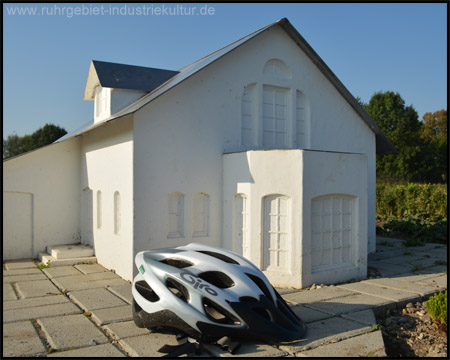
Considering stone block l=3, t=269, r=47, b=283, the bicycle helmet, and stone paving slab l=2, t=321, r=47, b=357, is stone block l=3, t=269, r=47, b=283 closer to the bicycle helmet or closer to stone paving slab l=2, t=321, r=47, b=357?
stone paving slab l=2, t=321, r=47, b=357

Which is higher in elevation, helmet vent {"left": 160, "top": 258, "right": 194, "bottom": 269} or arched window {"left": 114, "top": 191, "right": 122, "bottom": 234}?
arched window {"left": 114, "top": 191, "right": 122, "bottom": 234}

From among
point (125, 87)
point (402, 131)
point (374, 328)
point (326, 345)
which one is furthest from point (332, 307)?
point (402, 131)

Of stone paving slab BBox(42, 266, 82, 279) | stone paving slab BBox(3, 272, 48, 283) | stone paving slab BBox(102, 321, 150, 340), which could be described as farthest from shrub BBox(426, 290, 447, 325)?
stone paving slab BBox(3, 272, 48, 283)

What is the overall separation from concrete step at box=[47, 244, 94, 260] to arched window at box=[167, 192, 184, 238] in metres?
3.79

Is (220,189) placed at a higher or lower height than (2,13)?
lower

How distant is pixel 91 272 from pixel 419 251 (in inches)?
423

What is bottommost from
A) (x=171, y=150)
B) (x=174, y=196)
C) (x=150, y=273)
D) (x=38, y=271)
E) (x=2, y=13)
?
(x=38, y=271)

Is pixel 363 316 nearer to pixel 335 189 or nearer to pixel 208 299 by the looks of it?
pixel 208 299

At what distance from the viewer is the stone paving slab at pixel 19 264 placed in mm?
12125

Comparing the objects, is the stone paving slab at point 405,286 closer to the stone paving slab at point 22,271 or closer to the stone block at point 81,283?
the stone block at point 81,283

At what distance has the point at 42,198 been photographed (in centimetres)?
1393

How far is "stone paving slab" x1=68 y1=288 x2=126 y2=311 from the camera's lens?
798 centimetres

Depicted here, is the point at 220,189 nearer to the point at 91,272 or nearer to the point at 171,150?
the point at 171,150

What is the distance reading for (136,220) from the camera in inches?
392
